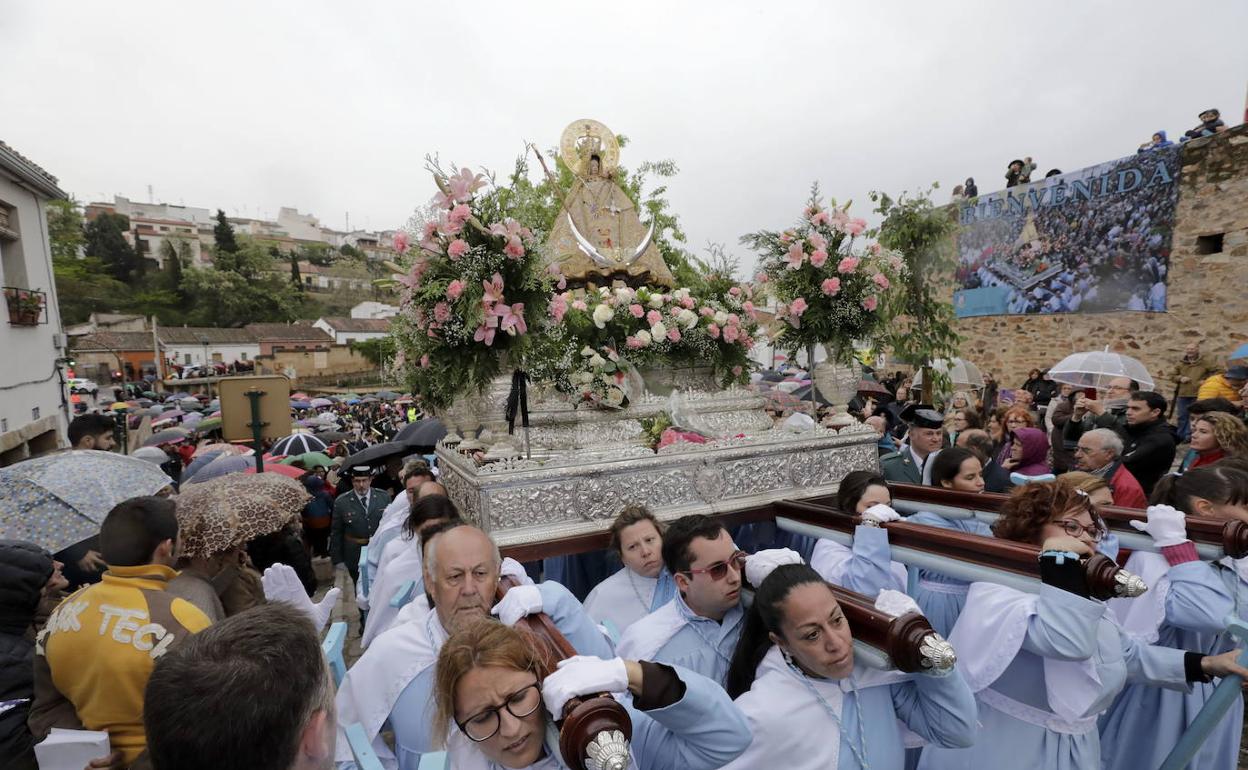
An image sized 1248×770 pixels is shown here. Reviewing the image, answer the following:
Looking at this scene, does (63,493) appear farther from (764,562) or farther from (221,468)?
(764,562)

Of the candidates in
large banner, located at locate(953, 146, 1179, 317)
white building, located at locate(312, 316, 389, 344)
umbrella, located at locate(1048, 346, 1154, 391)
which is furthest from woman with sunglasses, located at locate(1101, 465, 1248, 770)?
white building, located at locate(312, 316, 389, 344)

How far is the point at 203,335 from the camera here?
5006cm

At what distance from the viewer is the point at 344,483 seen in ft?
28.0

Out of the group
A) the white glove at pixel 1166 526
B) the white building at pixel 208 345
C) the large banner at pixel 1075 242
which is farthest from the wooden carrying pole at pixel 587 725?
the white building at pixel 208 345

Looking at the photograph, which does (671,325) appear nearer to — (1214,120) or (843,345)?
(843,345)

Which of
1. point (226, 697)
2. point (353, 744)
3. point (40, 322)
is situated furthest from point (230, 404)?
point (40, 322)

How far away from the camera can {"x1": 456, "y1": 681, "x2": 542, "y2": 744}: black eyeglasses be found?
1.74 metres

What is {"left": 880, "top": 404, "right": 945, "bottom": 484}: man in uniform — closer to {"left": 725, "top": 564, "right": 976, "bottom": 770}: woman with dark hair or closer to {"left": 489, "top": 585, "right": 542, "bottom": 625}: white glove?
{"left": 725, "top": 564, "right": 976, "bottom": 770}: woman with dark hair

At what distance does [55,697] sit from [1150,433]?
7.81 meters

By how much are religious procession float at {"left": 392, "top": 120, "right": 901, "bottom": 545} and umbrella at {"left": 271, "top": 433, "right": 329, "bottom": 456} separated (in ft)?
24.2

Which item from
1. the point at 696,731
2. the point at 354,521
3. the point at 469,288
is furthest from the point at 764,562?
the point at 354,521

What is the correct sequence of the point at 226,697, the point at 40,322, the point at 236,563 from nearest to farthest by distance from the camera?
the point at 226,697 < the point at 236,563 < the point at 40,322

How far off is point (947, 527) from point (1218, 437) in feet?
10.4

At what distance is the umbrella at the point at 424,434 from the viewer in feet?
26.1
